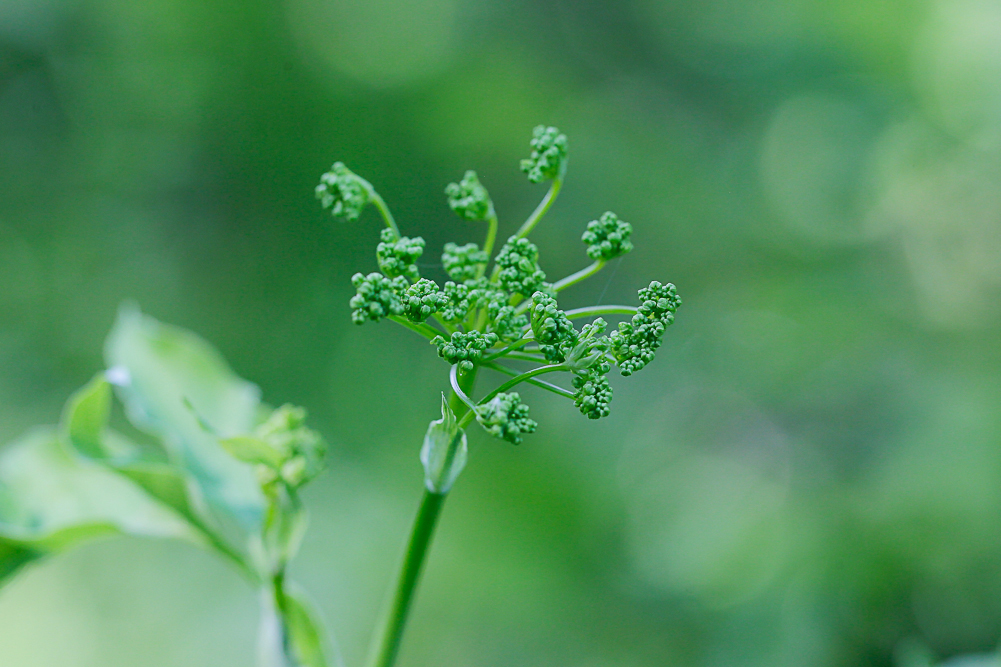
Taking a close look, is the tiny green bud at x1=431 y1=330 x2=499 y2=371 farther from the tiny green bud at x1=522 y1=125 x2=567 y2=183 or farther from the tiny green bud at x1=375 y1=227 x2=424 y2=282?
the tiny green bud at x1=522 y1=125 x2=567 y2=183

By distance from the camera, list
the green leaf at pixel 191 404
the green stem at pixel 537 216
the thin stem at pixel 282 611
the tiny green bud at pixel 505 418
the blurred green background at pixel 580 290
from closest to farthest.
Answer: the tiny green bud at pixel 505 418 → the green stem at pixel 537 216 → the thin stem at pixel 282 611 → the green leaf at pixel 191 404 → the blurred green background at pixel 580 290

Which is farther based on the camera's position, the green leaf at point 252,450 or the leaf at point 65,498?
the leaf at point 65,498

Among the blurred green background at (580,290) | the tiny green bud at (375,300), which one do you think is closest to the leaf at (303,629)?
the tiny green bud at (375,300)

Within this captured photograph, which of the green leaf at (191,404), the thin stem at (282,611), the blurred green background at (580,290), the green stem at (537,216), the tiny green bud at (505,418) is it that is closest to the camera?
the tiny green bud at (505,418)

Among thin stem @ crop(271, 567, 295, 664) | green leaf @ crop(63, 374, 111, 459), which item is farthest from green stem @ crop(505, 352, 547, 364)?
green leaf @ crop(63, 374, 111, 459)

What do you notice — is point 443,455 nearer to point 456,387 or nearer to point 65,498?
point 456,387

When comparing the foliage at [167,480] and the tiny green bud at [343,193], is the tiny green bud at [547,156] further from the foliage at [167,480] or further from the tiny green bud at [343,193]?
the foliage at [167,480]

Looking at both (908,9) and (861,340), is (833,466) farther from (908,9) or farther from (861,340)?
(908,9)

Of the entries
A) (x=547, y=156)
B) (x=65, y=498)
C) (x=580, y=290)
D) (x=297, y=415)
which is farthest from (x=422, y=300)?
(x=580, y=290)
